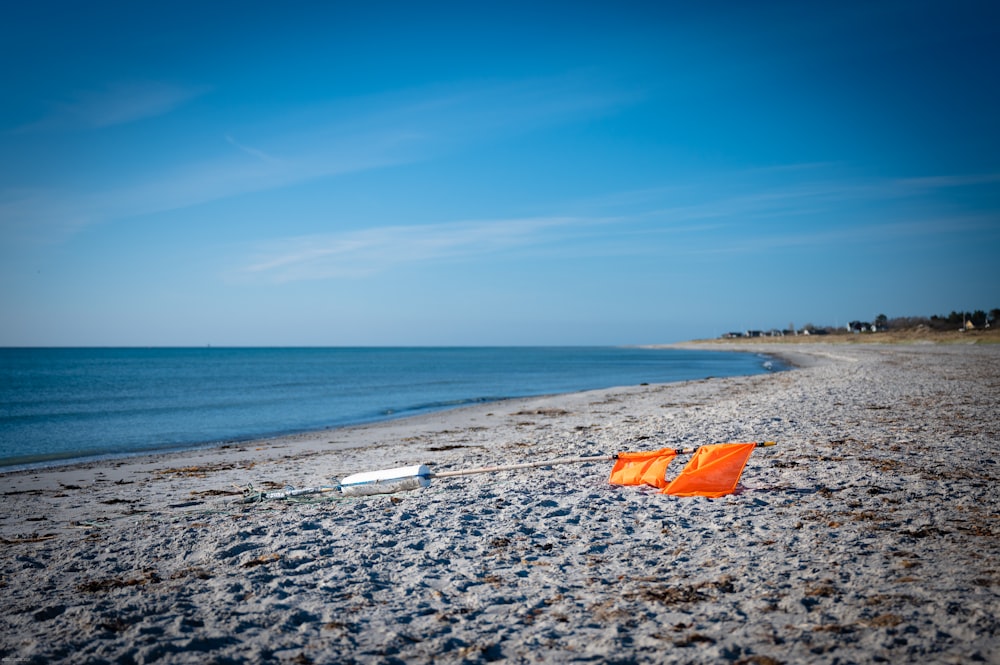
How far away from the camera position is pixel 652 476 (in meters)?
8.26

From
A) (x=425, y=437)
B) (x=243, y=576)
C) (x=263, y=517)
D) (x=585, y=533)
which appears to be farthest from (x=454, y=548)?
(x=425, y=437)

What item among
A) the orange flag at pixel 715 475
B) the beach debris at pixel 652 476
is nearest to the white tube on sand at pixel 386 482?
the beach debris at pixel 652 476

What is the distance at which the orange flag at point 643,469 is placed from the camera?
8.22m

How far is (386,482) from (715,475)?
4457 mm

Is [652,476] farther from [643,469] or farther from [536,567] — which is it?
[536,567]

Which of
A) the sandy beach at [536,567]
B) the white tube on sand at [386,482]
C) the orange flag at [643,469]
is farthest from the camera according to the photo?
the white tube on sand at [386,482]

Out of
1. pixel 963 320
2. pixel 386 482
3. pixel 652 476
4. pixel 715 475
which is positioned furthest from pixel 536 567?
pixel 963 320

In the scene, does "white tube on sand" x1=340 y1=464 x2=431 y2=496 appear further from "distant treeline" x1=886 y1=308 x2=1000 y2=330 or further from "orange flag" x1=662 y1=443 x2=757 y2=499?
"distant treeline" x1=886 y1=308 x2=1000 y2=330

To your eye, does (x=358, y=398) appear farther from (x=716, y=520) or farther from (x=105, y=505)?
(x=716, y=520)

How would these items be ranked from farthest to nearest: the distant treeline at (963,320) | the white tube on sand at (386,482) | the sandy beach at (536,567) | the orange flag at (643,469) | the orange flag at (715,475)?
1. the distant treeline at (963,320)
2. the white tube on sand at (386,482)
3. the orange flag at (643,469)
4. the orange flag at (715,475)
5. the sandy beach at (536,567)

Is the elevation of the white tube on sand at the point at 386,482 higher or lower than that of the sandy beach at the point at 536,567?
higher

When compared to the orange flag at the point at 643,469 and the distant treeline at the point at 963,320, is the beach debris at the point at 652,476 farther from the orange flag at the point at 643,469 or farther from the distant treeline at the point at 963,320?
the distant treeline at the point at 963,320

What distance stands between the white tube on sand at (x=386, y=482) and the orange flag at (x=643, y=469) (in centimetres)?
273

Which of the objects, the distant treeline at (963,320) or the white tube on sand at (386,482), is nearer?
the white tube on sand at (386,482)
